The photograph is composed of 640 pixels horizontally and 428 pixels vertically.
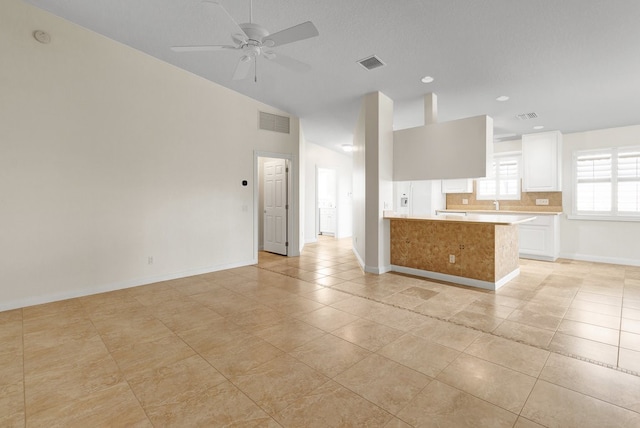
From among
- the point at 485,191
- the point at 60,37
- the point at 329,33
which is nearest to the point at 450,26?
the point at 329,33

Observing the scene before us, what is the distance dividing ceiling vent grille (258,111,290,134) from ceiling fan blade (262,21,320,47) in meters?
3.25

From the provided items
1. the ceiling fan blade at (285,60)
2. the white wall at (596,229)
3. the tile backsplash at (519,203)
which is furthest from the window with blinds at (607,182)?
the ceiling fan blade at (285,60)

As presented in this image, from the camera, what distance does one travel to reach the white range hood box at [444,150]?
449cm

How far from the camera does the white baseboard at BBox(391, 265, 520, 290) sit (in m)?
4.16

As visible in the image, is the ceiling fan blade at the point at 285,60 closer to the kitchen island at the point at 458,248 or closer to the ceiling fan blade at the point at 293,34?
the ceiling fan blade at the point at 293,34

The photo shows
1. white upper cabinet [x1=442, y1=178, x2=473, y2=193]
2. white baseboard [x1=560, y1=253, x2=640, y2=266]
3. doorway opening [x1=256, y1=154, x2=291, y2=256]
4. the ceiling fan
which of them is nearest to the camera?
the ceiling fan

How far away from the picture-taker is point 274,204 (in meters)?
6.92

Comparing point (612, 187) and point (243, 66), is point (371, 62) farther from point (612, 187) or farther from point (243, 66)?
point (612, 187)

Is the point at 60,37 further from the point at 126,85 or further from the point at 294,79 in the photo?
the point at 294,79

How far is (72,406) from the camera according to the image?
176 cm

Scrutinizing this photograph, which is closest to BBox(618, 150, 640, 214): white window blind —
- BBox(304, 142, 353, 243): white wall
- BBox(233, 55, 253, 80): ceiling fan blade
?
BBox(304, 142, 353, 243): white wall

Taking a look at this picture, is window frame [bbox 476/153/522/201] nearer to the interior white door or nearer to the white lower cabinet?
the white lower cabinet

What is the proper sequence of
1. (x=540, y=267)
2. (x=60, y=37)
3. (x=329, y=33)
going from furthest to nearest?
(x=540, y=267) → (x=60, y=37) → (x=329, y=33)

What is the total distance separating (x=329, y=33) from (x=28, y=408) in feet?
13.1
